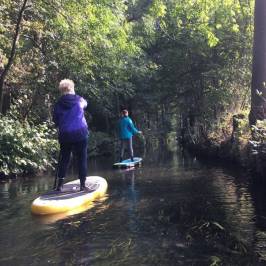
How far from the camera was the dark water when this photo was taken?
536 centimetres

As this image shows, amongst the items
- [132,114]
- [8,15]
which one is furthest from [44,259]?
[132,114]

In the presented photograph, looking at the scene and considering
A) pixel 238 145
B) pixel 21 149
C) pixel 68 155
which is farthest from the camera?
pixel 21 149

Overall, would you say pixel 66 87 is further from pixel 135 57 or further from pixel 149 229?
pixel 135 57

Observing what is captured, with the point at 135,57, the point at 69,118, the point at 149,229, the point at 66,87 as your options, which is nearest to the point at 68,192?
the point at 69,118

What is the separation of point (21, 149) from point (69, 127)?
5.78 m

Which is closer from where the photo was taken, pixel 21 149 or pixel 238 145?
pixel 238 145

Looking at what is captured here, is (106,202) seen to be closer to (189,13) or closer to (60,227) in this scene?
(60,227)

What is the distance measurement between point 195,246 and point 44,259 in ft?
5.82

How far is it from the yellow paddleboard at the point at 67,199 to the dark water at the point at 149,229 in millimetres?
203

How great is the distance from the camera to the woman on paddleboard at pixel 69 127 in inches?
354

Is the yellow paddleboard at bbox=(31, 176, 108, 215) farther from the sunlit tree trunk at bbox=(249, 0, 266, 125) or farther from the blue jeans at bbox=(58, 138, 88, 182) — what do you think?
the sunlit tree trunk at bbox=(249, 0, 266, 125)

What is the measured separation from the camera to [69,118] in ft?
29.5

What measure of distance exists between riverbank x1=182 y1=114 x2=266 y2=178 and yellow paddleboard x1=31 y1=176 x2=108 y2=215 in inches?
130

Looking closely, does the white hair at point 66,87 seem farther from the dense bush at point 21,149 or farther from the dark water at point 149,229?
the dense bush at point 21,149
